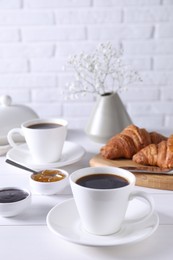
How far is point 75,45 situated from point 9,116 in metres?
0.79

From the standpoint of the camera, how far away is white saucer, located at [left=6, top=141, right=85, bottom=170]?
3.64ft

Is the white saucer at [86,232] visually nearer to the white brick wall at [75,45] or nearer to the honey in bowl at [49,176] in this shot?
the honey in bowl at [49,176]

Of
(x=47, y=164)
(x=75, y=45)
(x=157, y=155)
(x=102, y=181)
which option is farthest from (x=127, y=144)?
(x=75, y=45)

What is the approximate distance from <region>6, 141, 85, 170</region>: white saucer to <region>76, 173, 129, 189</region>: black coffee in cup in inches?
11.6

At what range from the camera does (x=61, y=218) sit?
82 cm

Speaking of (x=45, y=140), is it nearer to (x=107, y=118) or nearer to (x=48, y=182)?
(x=48, y=182)

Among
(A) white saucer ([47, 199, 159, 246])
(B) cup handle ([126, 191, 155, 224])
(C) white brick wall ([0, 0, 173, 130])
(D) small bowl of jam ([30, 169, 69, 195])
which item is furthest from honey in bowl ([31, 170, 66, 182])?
(C) white brick wall ([0, 0, 173, 130])

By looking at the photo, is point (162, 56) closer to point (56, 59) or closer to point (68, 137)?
point (56, 59)

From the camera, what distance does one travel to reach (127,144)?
3.76 feet

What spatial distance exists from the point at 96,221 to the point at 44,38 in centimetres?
140

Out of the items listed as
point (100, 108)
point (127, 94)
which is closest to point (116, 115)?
point (100, 108)

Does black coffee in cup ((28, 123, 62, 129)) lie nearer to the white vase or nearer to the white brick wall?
the white vase

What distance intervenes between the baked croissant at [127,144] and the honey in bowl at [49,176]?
0.17 metres

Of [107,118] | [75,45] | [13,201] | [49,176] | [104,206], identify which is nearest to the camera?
[104,206]
